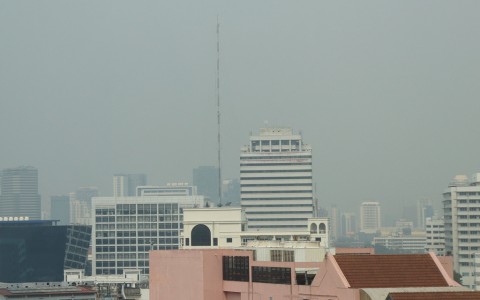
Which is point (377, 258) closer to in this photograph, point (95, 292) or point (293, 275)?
point (293, 275)

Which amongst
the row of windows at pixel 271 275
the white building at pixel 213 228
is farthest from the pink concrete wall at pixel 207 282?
the white building at pixel 213 228

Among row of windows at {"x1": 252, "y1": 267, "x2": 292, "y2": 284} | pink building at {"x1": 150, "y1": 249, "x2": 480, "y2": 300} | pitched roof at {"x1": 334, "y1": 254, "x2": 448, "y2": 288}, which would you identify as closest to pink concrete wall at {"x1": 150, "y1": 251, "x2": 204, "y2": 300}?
pink building at {"x1": 150, "y1": 249, "x2": 480, "y2": 300}

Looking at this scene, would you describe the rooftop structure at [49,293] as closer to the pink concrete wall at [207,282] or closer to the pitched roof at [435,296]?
the pink concrete wall at [207,282]

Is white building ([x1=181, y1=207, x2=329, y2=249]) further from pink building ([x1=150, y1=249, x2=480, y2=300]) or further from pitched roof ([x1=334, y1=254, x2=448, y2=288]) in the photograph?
pitched roof ([x1=334, y1=254, x2=448, y2=288])

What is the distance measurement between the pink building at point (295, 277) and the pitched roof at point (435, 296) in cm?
4

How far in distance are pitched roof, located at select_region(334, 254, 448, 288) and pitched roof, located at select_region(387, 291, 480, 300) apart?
3360mm

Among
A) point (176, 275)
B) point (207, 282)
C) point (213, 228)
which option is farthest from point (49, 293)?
point (207, 282)

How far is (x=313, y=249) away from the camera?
2808 inches

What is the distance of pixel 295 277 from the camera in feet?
233

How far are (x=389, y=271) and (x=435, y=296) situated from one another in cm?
492

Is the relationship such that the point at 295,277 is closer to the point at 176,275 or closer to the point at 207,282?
the point at 207,282

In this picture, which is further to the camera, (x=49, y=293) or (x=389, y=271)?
(x=49, y=293)

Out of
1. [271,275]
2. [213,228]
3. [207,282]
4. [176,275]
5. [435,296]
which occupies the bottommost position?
[435,296]

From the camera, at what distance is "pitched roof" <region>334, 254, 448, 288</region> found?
66.0m
